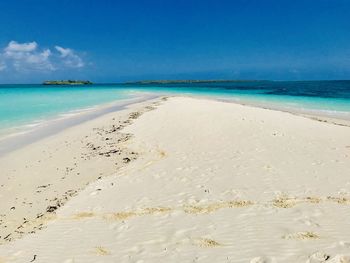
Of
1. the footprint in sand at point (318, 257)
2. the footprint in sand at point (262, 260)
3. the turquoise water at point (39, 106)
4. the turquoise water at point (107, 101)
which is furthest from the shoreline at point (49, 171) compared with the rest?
the turquoise water at point (39, 106)

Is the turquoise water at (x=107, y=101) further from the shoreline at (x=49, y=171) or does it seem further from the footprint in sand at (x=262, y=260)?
the footprint in sand at (x=262, y=260)

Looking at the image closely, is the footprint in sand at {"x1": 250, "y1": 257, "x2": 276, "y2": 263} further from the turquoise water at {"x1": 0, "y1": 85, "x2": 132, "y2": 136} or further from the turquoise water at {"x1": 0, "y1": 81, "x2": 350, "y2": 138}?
the turquoise water at {"x1": 0, "y1": 85, "x2": 132, "y2": 136}

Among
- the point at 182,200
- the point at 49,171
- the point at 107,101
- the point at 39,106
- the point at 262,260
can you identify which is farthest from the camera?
the point at 107,101

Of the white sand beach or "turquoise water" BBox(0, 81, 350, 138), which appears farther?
"turquoise water" BBox(0, 81, 350, 138)

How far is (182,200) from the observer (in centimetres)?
864

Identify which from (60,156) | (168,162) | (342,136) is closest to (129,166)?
(168,162)

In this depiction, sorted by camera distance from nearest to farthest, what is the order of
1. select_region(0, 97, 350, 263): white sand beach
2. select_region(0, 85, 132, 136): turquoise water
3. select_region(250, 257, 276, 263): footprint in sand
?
select_region(250, 257, 276, 263): footprint in sand
select_region(0, 97, 350, 263): white sand beach
select_region(0, 85, 132, 136): turquoise water

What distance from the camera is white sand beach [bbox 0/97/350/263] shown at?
615 centimetres

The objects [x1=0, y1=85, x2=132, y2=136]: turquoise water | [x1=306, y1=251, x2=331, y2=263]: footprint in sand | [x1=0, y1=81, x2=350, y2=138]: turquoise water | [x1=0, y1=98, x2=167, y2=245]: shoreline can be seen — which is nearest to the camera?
[x1=306, y1=251, x2=331, y2=263]: footprint in sand

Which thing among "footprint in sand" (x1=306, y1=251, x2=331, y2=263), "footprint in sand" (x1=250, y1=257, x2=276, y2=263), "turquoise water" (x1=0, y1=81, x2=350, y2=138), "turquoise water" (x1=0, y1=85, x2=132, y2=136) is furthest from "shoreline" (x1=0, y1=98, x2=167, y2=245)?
"turquoise water" (x1=0, y1=85, x2=132, y2=136)

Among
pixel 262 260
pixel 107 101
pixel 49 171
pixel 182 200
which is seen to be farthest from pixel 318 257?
pixel 107 101

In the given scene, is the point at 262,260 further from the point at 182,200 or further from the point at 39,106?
the point at 39,106

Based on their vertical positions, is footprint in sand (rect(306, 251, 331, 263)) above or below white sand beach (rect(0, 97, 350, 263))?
above

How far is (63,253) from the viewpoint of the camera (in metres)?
6.40
